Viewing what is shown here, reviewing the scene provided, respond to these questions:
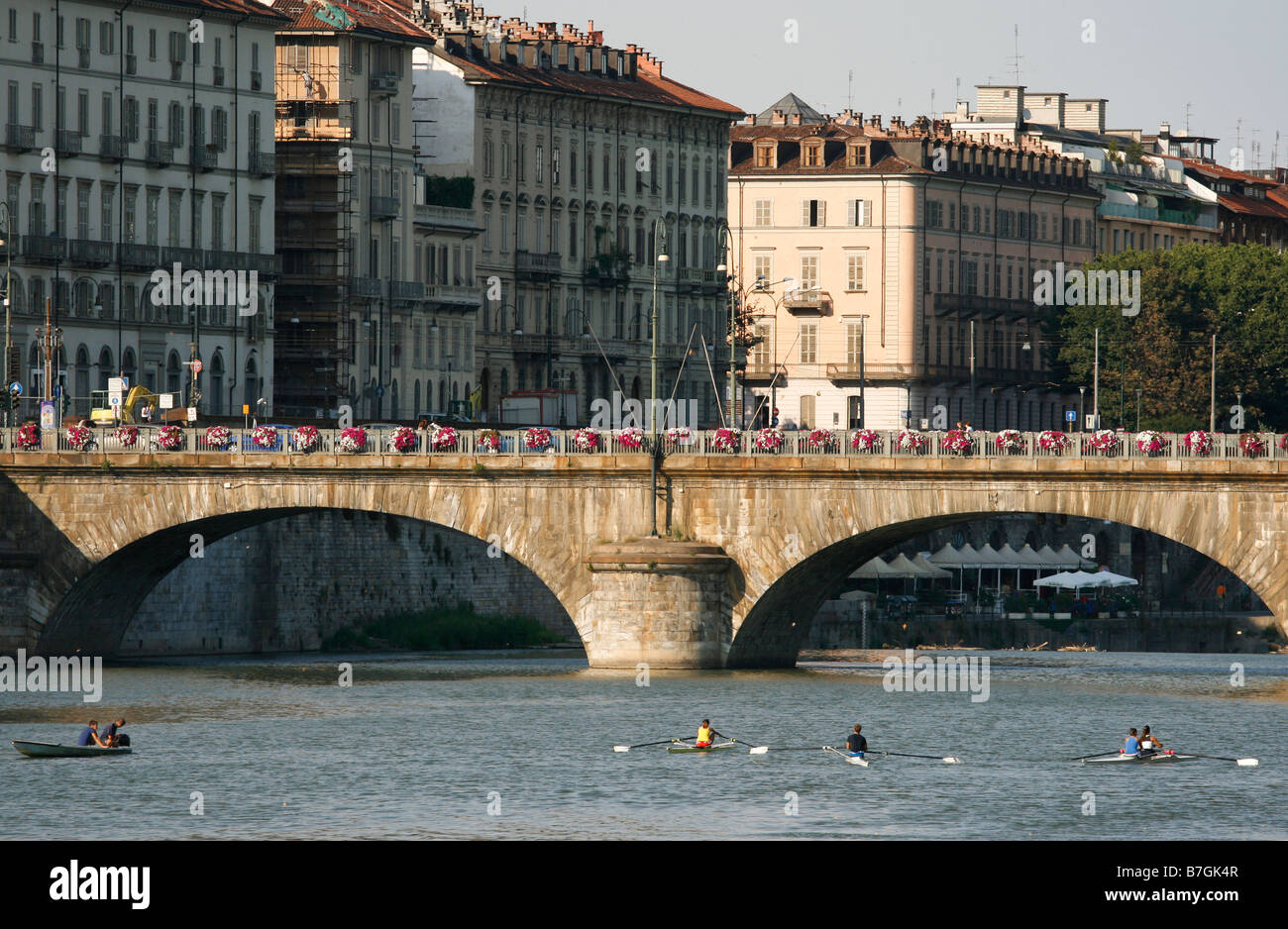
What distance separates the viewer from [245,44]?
449ft

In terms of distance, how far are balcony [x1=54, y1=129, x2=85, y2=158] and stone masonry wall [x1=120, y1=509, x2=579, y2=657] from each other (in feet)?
71.2

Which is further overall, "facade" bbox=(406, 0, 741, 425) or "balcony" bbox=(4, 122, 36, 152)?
"facade" bbox=(406, 0, 741, 425)

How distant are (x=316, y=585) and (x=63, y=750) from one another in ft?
130

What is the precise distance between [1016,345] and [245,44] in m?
61.8

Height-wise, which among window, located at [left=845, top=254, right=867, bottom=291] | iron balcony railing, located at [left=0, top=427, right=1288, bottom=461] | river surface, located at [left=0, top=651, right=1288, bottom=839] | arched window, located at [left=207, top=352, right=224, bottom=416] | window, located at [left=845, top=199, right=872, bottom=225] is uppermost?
window, located at [left=845, top=199, right=872, bottom=225]

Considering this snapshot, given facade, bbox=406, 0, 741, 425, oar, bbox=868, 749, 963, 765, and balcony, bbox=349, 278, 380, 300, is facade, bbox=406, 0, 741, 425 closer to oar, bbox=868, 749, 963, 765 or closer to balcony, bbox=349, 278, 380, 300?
balcony, bbox=349, 278, 380, 300

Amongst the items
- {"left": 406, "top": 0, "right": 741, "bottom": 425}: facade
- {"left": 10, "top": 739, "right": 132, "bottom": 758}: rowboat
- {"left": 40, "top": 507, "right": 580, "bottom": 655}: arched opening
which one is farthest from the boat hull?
{"left": 406, "top": 0, "right": 741, "bottom": 425}: facade

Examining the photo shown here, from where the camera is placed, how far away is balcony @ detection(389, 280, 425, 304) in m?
146

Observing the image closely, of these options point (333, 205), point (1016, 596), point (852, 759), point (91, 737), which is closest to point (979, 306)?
point (1016, 596)

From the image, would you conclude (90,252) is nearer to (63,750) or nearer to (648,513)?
(648,513)

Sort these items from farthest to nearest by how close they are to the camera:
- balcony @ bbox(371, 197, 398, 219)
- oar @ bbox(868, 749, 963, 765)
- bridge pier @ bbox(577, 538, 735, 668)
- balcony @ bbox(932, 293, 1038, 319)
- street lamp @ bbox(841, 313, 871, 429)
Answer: balcony @ bbox(932, 293, 1038, 319), street lamp @ bbox(841, 313, 871, 429), balcony @ bbox(371, 197, 398, 219), bridge pier @ bbox(577, 538, 735, 668), oar @ bbox(868, 749, 963, 765)

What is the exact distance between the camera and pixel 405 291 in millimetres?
146750

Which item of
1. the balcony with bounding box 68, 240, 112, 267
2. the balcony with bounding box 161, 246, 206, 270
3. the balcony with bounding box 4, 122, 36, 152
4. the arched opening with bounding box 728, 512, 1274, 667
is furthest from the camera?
the balcony with bounding box 161, 246, 206, 270
